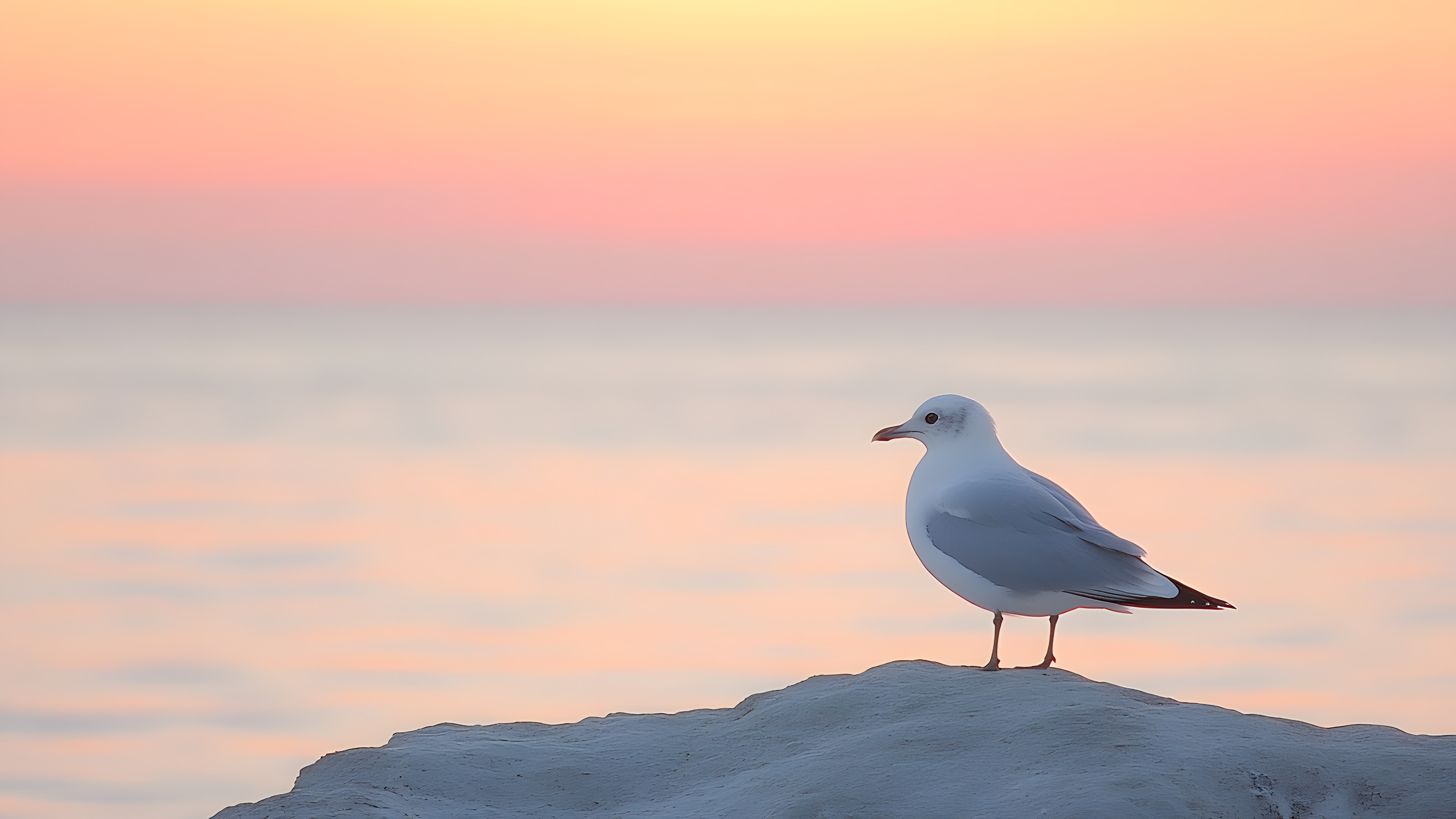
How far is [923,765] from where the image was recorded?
18.2 ft

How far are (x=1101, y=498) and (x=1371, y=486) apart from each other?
5358 millimetres

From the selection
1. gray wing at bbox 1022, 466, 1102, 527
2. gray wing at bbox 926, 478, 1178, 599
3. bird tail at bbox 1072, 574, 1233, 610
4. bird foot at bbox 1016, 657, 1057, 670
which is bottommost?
bird foot at bbox 1016, 657, 1057, 670

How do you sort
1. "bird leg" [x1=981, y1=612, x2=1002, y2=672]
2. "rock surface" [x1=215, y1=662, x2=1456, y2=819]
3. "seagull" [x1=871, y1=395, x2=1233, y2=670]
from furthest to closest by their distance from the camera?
1. "seagull" [x1=871, y1=395, x2=1233, y2=670]
2. "bird leg" [x1=981, y1=612, x2=1002, y2=672]
3. "rock surface" [x1=215, y1=662, x2=1456, y2=819]

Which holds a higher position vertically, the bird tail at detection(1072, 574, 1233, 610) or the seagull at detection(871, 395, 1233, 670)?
the seagull at detection(871, 395, 1233, 670)

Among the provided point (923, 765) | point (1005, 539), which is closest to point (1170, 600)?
point (1005, 539)

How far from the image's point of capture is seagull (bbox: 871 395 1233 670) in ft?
22.6

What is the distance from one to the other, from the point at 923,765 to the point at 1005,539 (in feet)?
5.64

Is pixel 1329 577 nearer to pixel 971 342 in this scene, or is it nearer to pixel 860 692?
pixel 860 692

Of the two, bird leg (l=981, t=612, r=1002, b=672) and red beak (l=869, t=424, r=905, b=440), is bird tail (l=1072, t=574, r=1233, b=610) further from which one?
red beak (l=869, t=424, r=905, b=440)

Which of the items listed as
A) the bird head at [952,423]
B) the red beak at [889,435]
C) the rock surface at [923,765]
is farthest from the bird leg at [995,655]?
the red beak at [889,435]

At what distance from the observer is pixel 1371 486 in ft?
85.5

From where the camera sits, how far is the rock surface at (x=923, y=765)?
5293mm

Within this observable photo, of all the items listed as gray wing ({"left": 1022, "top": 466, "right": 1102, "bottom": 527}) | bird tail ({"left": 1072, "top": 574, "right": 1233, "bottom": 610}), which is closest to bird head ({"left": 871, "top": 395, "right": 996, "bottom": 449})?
gray wing ({"left": 1022, "top": 466, "right": 1102, "bottom": 527})

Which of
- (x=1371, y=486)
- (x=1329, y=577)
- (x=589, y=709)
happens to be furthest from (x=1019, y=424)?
(x=589, y=709)
